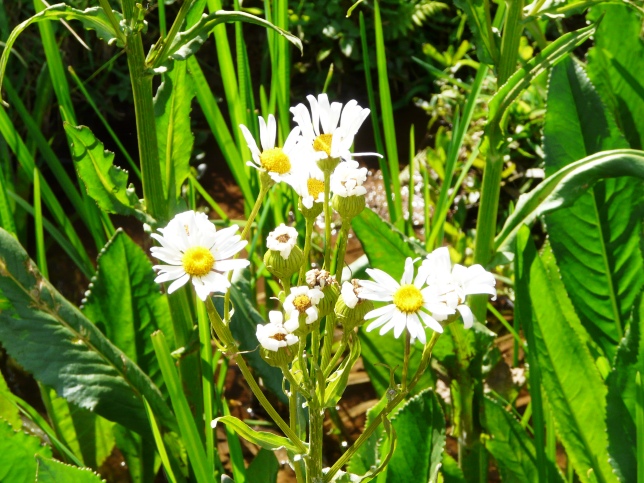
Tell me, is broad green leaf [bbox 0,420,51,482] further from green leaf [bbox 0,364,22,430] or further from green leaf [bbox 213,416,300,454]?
green leaf [bbox 213,416,300,454]

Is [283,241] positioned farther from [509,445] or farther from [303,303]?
[509,445]

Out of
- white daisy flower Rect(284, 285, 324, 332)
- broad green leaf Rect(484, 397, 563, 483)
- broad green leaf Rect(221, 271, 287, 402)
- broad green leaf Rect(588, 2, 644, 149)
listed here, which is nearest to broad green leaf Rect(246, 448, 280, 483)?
broad green leaf Rect(221, 271, 287, 402)

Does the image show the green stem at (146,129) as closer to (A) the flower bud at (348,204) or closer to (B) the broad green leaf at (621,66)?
(A) the flower bud at (348,204)

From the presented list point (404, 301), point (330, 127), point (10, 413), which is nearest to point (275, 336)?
point (404, 301)

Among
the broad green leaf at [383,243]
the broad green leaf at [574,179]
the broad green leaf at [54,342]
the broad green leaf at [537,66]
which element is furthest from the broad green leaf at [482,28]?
the broad green leaf at [54,342]

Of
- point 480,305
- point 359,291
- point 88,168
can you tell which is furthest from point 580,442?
point 88,168
